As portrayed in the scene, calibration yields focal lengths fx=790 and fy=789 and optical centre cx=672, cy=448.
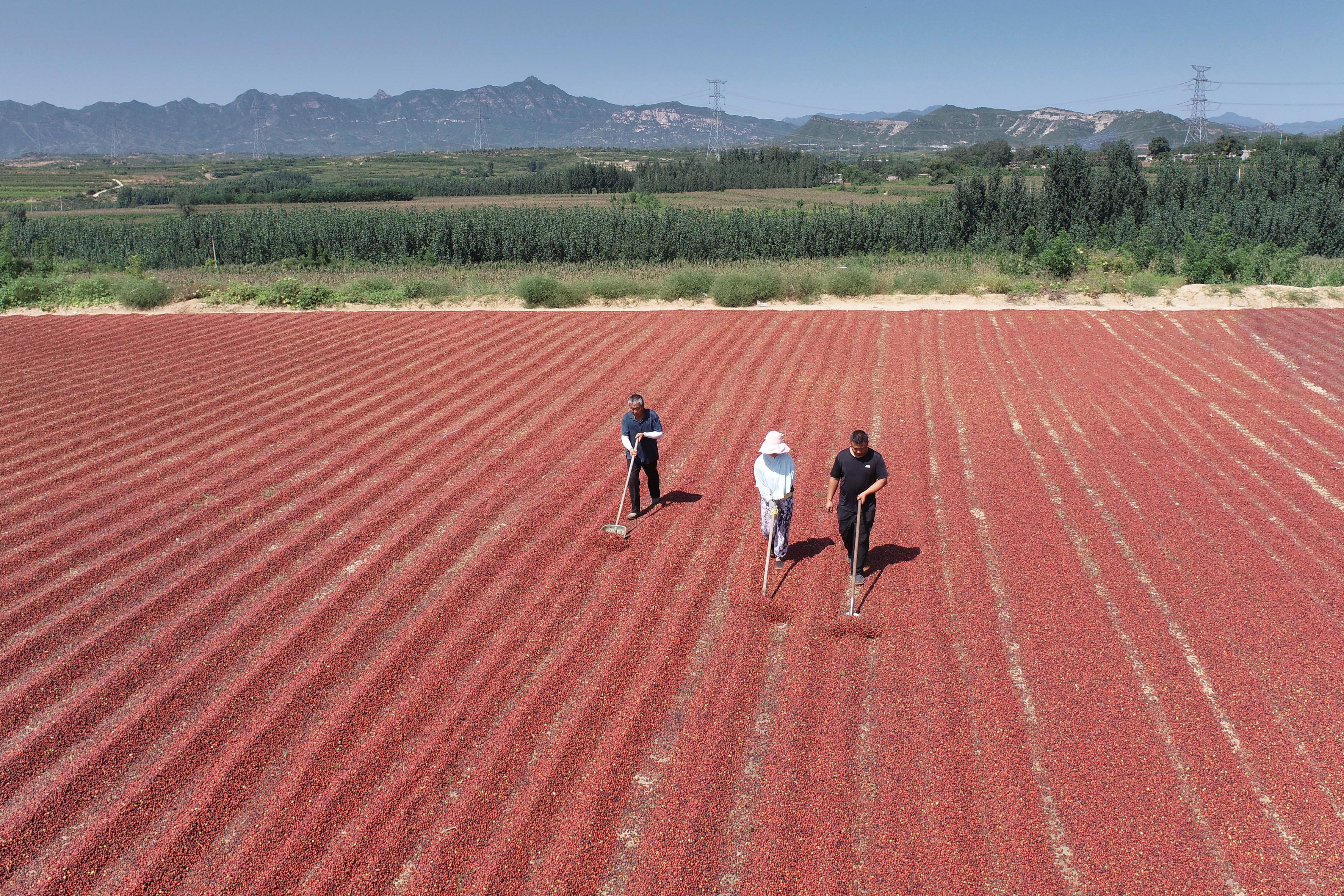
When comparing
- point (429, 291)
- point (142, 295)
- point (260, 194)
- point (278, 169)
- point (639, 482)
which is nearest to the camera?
point (639, 482)

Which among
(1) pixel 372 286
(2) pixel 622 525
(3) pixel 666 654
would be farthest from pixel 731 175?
(3) pixel 666 654

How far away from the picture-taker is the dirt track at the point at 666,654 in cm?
471

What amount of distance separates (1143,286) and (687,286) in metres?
13.0

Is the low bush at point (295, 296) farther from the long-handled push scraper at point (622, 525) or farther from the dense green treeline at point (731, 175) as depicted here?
the dense green treeline at point (731, 175)

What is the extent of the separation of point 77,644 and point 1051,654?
816 cm

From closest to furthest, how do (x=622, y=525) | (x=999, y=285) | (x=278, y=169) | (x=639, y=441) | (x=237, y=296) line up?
1. (x=639, y=441)
2. (x=622, y=525)
3. (x=999, y=285)
4. (x=237, y=296)
5. (x=278, y=169)

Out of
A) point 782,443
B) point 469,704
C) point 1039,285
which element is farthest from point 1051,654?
point 1039,285

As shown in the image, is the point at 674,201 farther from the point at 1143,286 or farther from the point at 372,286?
the point at 1143,286

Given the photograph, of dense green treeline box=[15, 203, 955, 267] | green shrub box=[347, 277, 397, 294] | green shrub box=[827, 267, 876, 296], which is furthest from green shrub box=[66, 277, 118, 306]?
green shrub box=[827, 267, 876, 296]

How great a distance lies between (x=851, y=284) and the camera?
24141 millimetres

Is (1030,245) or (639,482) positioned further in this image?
(1030,245)

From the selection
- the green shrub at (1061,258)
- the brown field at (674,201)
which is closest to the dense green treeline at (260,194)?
the brown field at (674,201)

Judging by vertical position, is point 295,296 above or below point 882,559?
above

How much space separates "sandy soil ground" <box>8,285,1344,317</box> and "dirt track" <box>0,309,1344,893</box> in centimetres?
962
